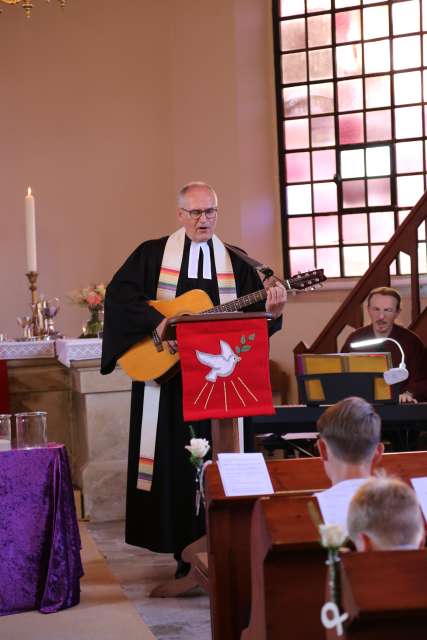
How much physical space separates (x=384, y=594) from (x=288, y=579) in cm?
84

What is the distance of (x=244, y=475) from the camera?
3709mm

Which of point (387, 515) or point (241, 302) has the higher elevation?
point (241, 302)

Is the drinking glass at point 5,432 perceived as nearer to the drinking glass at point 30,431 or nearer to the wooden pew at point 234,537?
the drinking glass at point 30,431

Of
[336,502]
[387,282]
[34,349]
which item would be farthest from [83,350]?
[336,502]

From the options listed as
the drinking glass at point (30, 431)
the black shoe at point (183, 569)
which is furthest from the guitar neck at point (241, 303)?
the black shoe at point (183, 569)

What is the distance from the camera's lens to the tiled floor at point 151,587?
179 inches

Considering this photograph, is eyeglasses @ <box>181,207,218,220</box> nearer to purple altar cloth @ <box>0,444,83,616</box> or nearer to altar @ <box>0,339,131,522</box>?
purple altar cloth @ <box>0,444,83,616</box>

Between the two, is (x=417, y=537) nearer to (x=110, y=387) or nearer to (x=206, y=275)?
(x=206, y=275)

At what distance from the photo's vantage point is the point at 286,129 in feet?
33.7

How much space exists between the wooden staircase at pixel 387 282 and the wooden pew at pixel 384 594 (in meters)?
5.69

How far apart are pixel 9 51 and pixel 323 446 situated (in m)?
7.84

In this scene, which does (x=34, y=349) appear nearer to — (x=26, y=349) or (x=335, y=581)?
(x=26, y=349)

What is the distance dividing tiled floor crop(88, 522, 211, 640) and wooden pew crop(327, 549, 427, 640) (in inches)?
93.7

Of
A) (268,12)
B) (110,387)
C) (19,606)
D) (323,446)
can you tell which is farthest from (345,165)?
(323,446)
